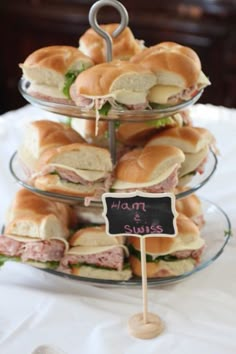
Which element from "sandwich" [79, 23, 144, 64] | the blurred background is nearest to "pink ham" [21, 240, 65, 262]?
"sandwich" [79, 23, 144, 64]

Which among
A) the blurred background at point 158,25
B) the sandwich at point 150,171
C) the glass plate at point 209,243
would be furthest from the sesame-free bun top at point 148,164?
the blurred background at point 158,25

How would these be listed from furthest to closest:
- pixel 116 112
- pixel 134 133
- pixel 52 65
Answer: pixel 134 133, pixel 52 65, pixel 116 112

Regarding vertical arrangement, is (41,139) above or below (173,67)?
below

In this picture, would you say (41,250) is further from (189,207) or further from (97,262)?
(189,207)

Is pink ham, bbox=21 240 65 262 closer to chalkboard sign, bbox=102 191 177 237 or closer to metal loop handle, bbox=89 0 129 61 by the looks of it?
chalkboard sign, bbox=102 191 177 237

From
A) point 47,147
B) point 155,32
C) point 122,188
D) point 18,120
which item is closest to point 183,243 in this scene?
point 122,188

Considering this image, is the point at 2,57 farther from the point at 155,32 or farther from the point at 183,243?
the point at 183,243

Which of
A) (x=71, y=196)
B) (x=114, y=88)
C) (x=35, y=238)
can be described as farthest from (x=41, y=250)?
(x=114, y=88)
